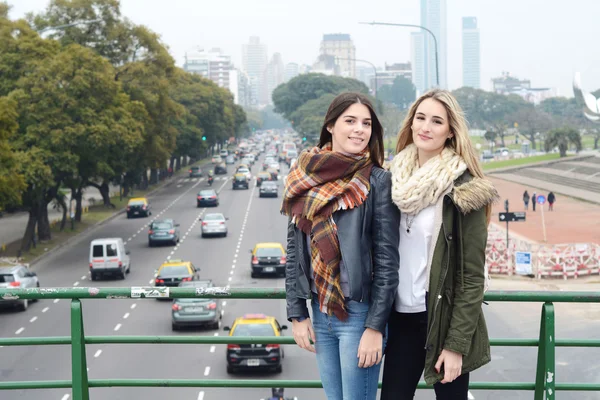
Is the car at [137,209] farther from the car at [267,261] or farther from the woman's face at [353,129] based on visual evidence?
the woman's face at [353,129]

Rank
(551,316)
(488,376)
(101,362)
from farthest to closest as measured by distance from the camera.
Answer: (101,362) → (488,376) → (551,316)

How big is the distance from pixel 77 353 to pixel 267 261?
28.8m

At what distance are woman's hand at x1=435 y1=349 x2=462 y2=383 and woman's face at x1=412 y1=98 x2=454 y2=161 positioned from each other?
3.49ft

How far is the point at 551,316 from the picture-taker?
5109 mm

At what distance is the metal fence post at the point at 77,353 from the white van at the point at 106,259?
29350 millimetres

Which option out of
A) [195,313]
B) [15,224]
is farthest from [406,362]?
[15,224]

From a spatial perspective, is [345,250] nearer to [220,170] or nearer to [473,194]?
[473,194]

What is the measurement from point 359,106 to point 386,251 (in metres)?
0.80

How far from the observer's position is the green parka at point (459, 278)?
427 cm

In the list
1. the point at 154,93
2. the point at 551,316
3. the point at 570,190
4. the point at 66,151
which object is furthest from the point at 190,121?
the point at 551,316

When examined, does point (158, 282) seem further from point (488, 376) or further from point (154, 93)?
point (154, 93)

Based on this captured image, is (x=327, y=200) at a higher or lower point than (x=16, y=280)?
higher

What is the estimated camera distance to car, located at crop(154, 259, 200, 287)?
29.5m

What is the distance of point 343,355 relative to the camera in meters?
4.46
